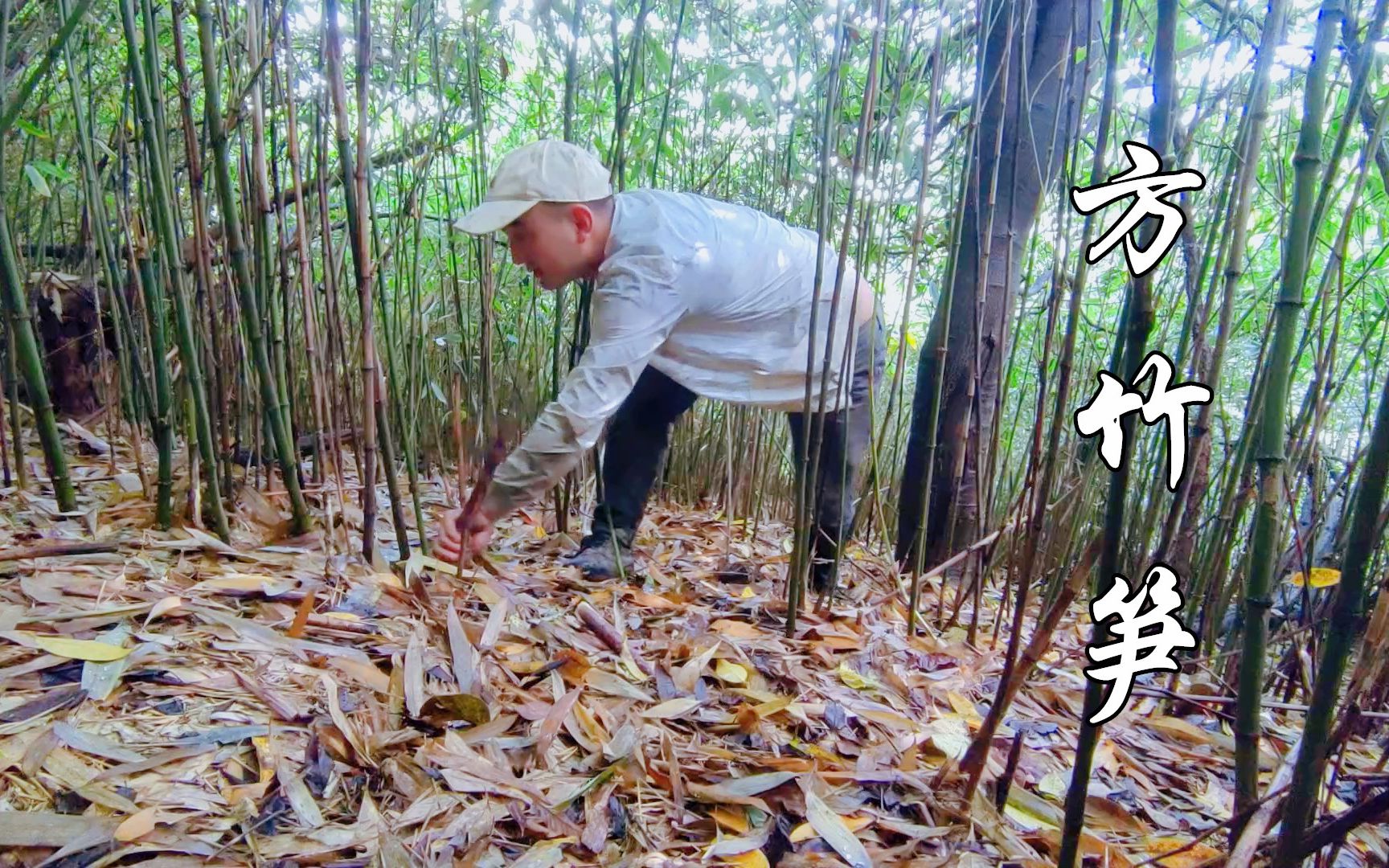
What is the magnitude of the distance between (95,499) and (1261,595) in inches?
59.0

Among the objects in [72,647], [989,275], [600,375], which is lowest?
[72,647]

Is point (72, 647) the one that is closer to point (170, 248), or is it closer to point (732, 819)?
point (170, 248)

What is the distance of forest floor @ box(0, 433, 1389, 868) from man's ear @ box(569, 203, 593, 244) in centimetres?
50

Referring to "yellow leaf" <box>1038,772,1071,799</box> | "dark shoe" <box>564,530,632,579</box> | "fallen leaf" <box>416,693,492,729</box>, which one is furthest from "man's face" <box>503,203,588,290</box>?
"yellow leaf" <box>1038,772,1071,799</box>

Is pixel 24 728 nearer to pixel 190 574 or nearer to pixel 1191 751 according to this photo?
pixel 190 574

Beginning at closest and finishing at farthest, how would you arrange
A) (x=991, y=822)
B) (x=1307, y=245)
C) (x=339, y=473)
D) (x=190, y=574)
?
(x=1307, y=245)
(x=991, y=822)
(x=190, y=574)
(x=339, y=473)

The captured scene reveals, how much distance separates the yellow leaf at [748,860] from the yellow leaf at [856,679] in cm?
39

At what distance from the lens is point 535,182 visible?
1.18 metres

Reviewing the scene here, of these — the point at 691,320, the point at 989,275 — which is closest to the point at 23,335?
the point at 691,320

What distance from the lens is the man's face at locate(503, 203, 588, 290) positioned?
121 cm

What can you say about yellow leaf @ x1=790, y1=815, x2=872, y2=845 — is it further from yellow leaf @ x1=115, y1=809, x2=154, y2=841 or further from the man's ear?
the man's ear

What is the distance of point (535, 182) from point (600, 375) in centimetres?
28

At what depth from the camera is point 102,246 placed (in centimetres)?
133

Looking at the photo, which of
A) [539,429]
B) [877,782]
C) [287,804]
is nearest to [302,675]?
[287,804]
